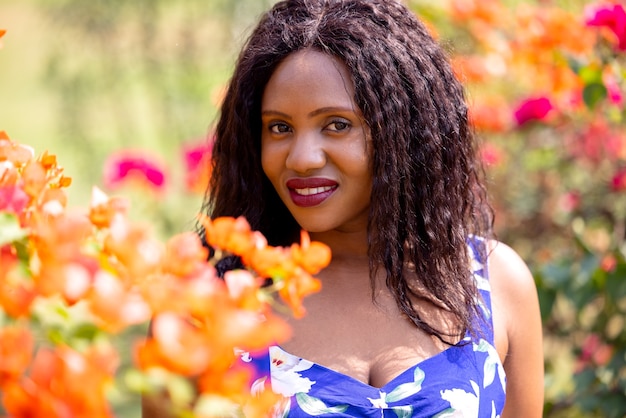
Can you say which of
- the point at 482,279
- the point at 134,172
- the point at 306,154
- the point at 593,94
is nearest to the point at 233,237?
the point at 306,154

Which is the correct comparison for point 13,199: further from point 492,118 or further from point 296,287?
point 492,118

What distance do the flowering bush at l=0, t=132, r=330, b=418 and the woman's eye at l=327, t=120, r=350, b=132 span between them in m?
0.60

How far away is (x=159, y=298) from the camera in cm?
60

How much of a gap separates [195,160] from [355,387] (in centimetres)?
201

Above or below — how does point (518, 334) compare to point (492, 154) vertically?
below

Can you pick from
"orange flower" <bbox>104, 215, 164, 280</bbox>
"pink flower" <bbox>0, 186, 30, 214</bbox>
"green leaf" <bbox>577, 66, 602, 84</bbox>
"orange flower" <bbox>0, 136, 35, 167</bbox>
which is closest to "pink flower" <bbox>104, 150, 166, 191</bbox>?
"green leaf" <bbox>577, 66, 602, 84</bbox>

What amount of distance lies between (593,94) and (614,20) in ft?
0.58

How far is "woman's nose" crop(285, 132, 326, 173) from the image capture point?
1306 millimetres

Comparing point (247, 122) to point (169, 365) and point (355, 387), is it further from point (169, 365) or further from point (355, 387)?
point (169, 365)

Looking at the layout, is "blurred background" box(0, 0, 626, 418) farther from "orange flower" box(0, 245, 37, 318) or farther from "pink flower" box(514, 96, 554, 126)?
"orange flower" box(0, 245, 37, 318)

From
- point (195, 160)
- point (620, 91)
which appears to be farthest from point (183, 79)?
point (620, 91)

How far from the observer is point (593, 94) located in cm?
204

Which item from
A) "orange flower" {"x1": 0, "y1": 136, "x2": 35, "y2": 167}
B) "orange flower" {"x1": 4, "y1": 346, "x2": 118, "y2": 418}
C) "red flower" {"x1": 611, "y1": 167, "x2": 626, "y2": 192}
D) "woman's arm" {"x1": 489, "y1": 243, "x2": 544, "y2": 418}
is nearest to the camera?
"orange flower" {"x1": 4, "y1": 346, "x2": 118, "y2": 418}

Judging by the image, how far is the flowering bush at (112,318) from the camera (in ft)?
1.78
